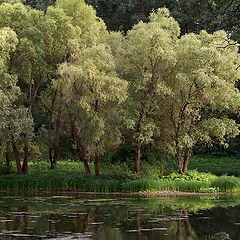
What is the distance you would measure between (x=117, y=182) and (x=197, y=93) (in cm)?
666

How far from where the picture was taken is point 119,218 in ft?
61.7

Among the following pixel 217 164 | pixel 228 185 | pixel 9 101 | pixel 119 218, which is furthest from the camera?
pixel 217 164

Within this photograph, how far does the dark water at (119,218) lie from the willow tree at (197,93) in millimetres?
5381

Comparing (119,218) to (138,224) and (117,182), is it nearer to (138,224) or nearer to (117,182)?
(138,224)

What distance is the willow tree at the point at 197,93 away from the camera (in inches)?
1161

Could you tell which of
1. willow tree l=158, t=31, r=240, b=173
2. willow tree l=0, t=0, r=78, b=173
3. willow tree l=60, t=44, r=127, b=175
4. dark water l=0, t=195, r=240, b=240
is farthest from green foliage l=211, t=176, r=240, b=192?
willow tree l=0, t=0, r=78, b=173

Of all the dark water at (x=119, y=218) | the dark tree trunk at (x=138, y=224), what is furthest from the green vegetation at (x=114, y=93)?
the dark tree trunk at (x=138, y=224)

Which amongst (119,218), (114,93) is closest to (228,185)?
(114,93)

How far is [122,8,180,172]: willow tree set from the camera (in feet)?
96.5

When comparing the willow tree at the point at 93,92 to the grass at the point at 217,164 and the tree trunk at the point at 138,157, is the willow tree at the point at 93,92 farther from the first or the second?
the grass at the point at 217,164

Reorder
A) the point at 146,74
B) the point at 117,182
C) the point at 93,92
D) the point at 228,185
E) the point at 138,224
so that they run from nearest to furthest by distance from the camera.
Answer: the point at 138,224 < the point at 93,92 < the point at 117,182 < the point at 228,185 < the point at 146,74

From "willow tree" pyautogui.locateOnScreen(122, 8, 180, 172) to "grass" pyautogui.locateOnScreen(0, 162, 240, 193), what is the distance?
2.18m

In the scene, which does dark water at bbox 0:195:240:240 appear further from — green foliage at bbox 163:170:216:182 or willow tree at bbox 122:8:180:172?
willow tree at bbox 122:8:180:172

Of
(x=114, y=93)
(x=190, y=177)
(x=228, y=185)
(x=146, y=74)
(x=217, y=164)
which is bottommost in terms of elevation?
(x=228, y=185)
